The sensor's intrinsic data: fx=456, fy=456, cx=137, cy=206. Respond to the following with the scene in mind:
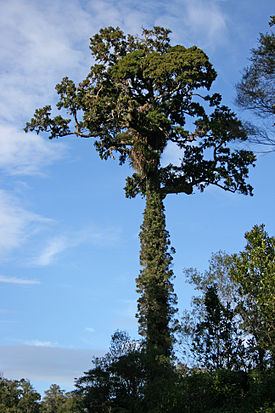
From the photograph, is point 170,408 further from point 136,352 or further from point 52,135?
point 52,135

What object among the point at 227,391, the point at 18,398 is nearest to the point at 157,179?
the point at 227,391

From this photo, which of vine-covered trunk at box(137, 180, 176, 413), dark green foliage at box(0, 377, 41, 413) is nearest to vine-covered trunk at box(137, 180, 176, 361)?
vine-covered trunk at box(137, 180, 176, 413)

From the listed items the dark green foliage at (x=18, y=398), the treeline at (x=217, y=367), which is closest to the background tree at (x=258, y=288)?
the treeline at (x=217, y=367)

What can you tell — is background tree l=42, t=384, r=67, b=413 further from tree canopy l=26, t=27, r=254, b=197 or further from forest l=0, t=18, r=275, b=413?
tree canopy l=26, t=27, r=254, b=197

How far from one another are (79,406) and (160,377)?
3406 millimetres

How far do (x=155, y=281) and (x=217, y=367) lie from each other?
5.46 meters

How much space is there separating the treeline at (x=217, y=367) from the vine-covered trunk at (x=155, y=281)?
1.25 metres

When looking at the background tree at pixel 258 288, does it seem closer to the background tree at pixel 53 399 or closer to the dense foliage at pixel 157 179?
the dense foliage at pixel 157 179

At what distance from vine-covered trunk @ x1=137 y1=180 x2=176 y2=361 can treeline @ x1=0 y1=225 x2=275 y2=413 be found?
49.3 inches

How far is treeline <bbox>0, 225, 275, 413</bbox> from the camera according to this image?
549 inches

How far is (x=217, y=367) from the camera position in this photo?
1608 centimetres

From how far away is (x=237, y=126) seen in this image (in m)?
23.2

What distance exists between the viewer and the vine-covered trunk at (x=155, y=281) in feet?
63.4

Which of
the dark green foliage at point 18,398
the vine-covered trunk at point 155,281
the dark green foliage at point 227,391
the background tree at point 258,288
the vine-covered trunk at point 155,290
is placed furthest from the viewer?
the dark green foliage at point 18,398
